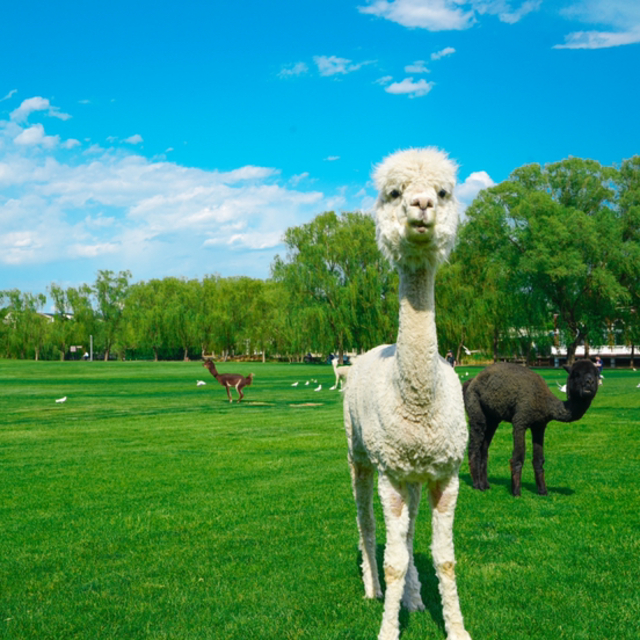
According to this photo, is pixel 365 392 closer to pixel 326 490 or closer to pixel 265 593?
pixel 265 593

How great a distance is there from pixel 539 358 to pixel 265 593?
57.2 m

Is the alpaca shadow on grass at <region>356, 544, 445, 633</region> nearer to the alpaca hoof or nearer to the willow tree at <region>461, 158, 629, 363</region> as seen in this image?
the alpaca hoof

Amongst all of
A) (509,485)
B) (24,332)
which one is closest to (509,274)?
(509,485)

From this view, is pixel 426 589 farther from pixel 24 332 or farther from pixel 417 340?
pixel 24 332

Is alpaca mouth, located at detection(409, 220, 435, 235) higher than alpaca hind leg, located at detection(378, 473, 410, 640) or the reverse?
higher

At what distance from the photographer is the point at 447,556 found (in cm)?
421

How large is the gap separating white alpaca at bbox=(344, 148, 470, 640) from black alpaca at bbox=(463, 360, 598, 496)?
4.52 meters

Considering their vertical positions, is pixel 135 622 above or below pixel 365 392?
below

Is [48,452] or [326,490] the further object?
[48,452]

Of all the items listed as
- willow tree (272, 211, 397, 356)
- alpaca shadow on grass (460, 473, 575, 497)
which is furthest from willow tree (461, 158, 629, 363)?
alpaca shadow on grass (460, 473, 575, 497)

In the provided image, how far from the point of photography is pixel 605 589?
17.4ft

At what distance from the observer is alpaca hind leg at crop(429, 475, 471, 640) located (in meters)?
4.21

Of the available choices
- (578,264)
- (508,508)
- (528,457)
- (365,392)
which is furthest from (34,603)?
(578,264)

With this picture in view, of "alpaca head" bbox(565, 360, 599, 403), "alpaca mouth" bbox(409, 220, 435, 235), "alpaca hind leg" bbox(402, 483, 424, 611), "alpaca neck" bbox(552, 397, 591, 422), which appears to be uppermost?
"alpaca mouth" bbox(409, 220, 435, 235)
